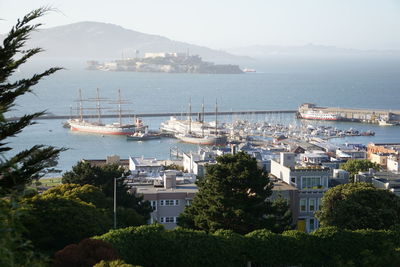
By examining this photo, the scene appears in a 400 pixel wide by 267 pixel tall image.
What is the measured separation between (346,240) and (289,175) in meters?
4.32

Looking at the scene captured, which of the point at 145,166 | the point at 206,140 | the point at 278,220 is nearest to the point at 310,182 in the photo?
the point at 278,220

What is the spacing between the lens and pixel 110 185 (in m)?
10.7

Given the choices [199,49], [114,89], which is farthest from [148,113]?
[199,49]

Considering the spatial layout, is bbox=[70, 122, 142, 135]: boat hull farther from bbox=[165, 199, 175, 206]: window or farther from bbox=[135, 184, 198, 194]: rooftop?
bbox=[165, 199, 175, 206]: window

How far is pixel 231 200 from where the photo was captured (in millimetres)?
8609

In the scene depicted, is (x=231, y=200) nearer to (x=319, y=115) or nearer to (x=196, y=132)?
(x=196, y=132)

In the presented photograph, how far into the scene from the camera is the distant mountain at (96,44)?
173250mm

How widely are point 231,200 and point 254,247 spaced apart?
1672 millimetres

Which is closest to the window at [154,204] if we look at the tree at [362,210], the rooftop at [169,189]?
the rooftop at [169,189]

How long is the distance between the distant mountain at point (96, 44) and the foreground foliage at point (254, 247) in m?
164

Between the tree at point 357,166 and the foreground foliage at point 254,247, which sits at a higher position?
the foreground foliage at point 254,247

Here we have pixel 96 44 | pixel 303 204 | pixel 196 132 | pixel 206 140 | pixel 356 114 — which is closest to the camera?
pixel 303 204

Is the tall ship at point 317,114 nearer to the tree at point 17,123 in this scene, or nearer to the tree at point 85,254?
the tree at point 85,254

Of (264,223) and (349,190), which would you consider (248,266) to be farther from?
(349,190)
